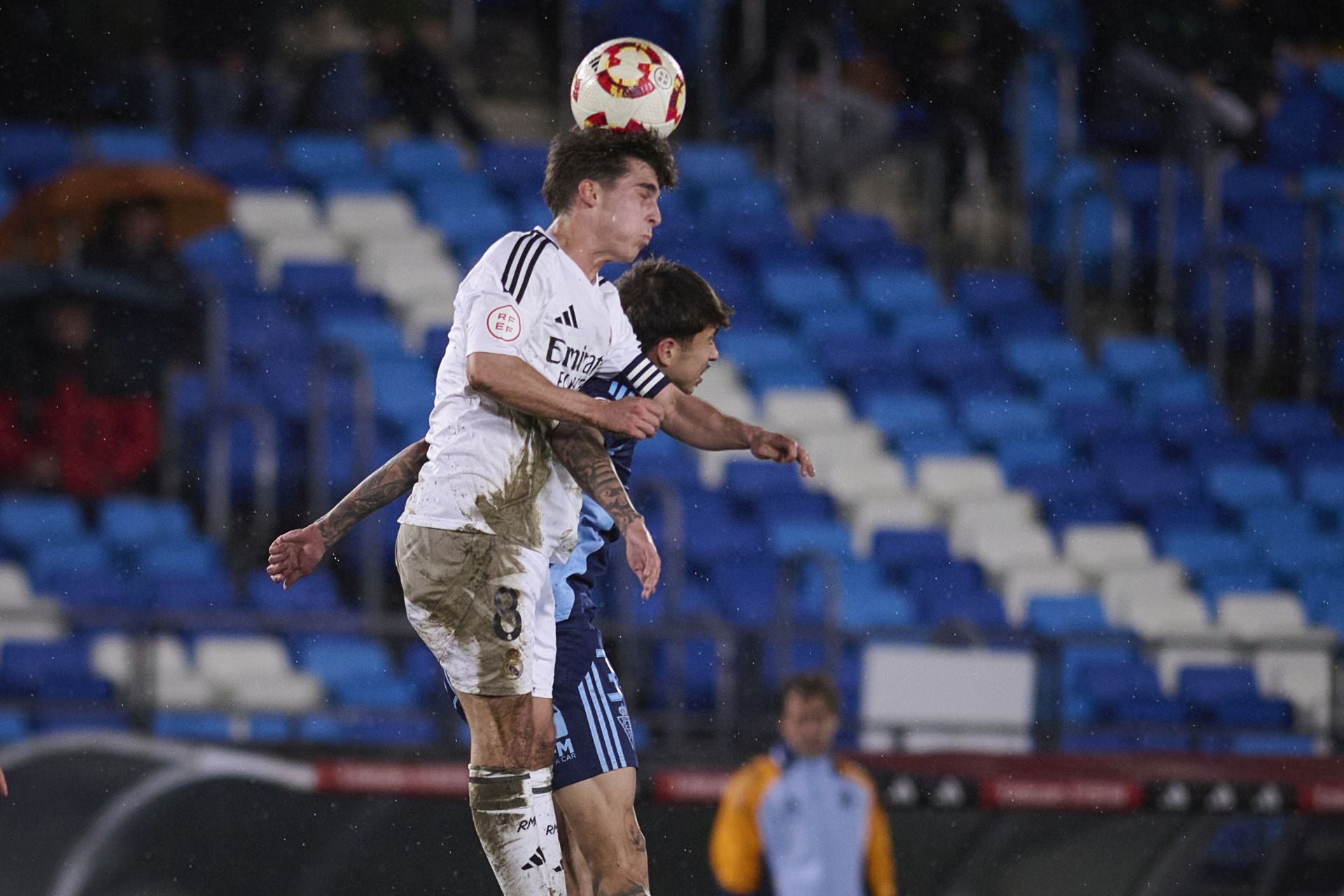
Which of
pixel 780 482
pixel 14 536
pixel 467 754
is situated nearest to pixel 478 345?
pixel 467 754

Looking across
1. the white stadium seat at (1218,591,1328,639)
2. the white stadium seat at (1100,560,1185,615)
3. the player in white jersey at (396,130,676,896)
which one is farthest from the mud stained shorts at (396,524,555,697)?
the white stadium seat at (1218,591,1328,639)

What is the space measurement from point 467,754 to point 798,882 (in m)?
1.24

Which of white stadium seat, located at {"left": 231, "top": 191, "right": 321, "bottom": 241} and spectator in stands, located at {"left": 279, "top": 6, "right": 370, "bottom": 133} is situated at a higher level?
spectator in stands, located at {"left": 279, "top": 6, "right": 370, "bottom": 133}

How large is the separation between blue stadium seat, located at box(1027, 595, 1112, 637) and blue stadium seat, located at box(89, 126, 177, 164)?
5471 mm

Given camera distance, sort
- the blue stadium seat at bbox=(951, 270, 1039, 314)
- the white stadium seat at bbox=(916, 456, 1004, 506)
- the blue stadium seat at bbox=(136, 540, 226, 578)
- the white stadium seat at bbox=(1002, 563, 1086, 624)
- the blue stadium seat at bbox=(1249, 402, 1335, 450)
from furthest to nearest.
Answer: the blue stadium seat at bbox=(951, 270, 1039, 314) < the blue stadium seat at bbox=(1249, 402, 1335, 450) < the white stadium seat at bbox=(916, 456, 1004, 506) < the white stadium seat at bbox=(1002, 563, 1086, 624) < the blue stadium seat at bbox=(136, 540, 226, 578)

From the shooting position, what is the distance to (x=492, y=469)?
4383mm

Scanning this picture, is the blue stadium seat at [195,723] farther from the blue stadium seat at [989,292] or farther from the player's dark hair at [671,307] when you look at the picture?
the blue stadium seat at [989,292]

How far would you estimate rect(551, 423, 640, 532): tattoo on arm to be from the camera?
428cm

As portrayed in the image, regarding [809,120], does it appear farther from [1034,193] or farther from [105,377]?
[105,377]

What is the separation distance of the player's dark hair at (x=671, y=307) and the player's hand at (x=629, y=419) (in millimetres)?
617

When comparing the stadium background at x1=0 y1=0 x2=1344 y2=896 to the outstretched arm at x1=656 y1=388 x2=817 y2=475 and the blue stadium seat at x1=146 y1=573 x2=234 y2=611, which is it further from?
the outstretched arm at x1=656 y1=388 x2=817 y2=475

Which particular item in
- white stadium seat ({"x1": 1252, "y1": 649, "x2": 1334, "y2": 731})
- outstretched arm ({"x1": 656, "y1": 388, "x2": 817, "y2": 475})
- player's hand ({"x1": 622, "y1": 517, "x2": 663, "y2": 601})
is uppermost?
outstretched arm ({"x1": 656, "y1": 388, "x2": 817, "y2": 475})

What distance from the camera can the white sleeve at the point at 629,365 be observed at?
4504 millimetres

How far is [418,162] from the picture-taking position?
12.0 metres
